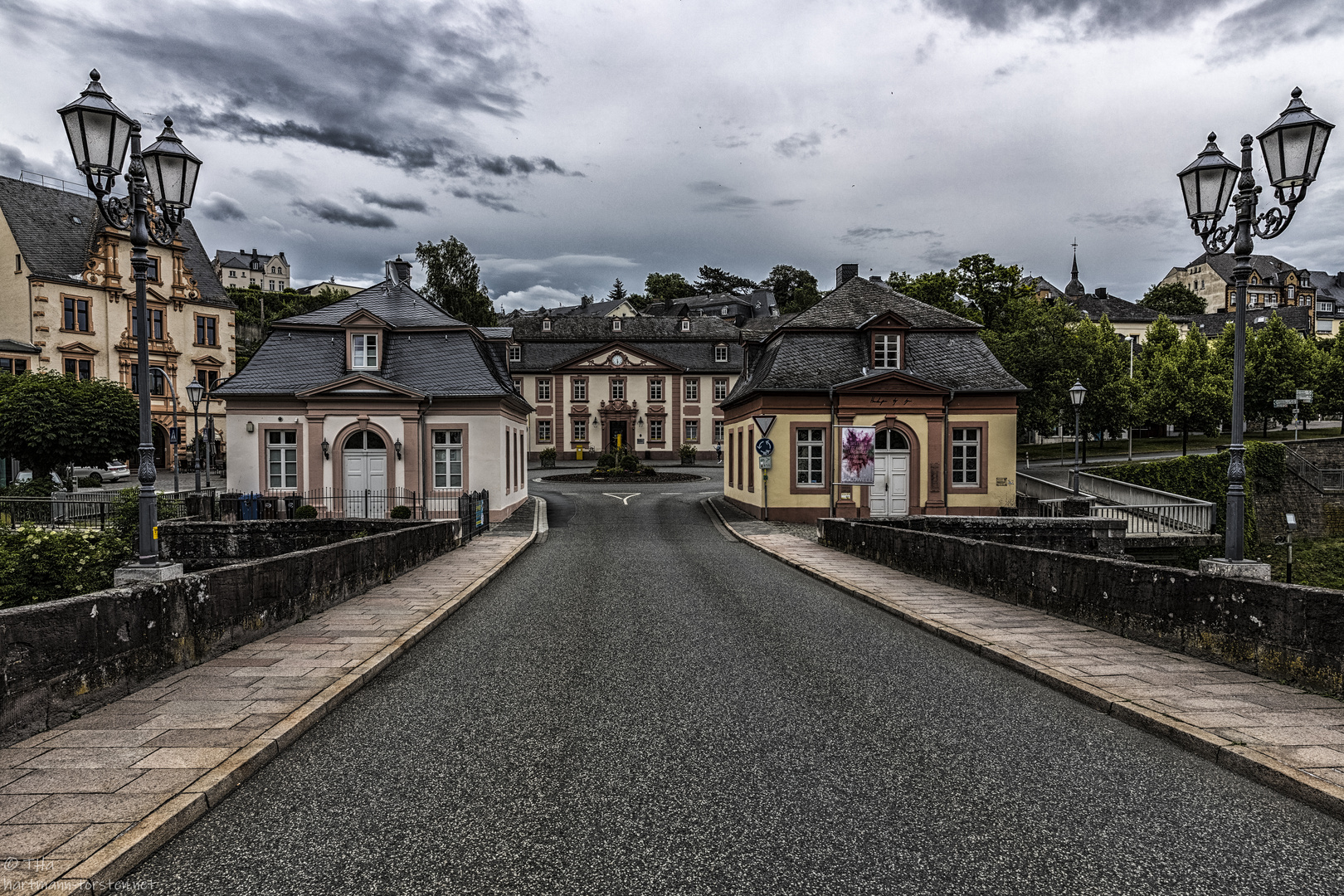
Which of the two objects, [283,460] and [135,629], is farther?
[283,460]

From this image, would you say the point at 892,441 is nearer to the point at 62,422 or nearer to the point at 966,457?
the point at 966,457

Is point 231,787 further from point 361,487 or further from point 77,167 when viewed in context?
point 361,487

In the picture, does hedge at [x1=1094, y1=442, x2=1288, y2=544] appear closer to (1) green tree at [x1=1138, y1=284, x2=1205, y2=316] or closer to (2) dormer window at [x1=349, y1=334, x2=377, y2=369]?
(2) dormer window at [x1=349, y1=334, x2=377, y2=369]

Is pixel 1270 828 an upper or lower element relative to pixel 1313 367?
lower

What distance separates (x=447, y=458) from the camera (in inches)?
1010

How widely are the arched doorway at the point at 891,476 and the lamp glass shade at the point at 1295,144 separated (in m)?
17.8

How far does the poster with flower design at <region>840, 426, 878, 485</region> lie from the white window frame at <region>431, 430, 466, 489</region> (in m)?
12.1

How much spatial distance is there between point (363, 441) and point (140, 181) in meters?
17.3

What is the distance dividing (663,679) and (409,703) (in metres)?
2.16

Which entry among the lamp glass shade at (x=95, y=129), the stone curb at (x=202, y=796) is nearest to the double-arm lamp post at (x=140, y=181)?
the lamp glass shade at (x=95, y=129)

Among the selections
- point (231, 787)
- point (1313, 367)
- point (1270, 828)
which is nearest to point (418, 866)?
point (231, 787)

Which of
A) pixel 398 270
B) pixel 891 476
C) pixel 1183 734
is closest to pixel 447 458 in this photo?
pixel 398 270

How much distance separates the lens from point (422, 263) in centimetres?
5897

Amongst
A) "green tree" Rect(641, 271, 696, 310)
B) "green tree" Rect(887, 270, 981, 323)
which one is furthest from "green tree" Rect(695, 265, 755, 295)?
"green tree" Rect(887, 270, 981, 323)
